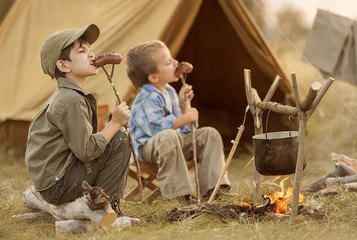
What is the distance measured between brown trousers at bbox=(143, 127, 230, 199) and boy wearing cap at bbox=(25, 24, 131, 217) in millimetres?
438

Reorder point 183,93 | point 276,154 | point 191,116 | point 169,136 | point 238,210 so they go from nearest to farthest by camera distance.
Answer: point 276,154 → point 238,210 → point 169,136 → point 191,116 → point 183,93

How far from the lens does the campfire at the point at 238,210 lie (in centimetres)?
319

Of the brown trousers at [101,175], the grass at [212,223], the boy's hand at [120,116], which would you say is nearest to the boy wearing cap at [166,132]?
the grass at [212,223]

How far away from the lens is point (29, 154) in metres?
3.12

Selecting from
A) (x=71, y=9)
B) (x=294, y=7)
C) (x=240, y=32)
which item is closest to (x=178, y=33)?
(x=240, y=32)

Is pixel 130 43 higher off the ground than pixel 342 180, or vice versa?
pixel 130 43

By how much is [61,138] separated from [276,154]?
1.08 m

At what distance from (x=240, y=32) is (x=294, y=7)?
9.62 m

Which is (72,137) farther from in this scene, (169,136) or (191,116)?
(191,116)

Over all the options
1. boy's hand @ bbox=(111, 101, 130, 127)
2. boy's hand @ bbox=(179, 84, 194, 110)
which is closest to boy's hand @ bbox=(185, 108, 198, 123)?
boy's hand @ bbox=(179, 84, 194, 110)

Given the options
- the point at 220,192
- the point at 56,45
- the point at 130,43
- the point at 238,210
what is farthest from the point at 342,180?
the point at 130,43

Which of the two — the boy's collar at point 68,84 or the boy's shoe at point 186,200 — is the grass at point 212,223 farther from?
the boy's collar at point 68,84

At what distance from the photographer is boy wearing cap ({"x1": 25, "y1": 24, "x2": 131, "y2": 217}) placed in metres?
3.03

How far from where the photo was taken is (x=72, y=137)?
3.01 metres
